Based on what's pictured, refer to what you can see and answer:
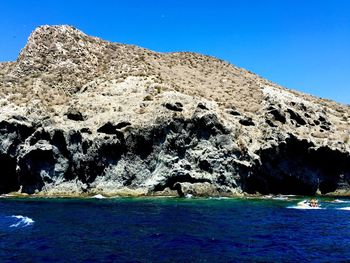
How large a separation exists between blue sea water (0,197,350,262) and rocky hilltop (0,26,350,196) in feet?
60.0

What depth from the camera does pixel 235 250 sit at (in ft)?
124

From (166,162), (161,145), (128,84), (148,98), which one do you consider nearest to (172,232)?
(166,162)

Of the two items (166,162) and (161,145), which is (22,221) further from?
(161,145)

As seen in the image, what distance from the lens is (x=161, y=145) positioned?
305 feet

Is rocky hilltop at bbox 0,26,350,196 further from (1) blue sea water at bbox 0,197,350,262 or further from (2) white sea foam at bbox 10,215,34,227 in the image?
(2) white sea foam at bbox 10,215,34,227

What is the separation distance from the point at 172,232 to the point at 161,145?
155ft

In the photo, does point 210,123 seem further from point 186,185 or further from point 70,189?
point 70,189

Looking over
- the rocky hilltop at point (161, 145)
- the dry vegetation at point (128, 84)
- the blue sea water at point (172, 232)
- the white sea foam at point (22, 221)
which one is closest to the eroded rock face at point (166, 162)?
the rocky hilltop at point (161, 145)

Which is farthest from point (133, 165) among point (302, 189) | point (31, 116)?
point (302, 189)

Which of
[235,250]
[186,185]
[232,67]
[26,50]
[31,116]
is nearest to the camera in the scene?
[235,250]

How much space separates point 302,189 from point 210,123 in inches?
1033

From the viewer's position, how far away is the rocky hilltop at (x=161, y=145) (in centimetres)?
9088

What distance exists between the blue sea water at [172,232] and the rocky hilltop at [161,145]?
18.3 m

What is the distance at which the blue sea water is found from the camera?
118ft
